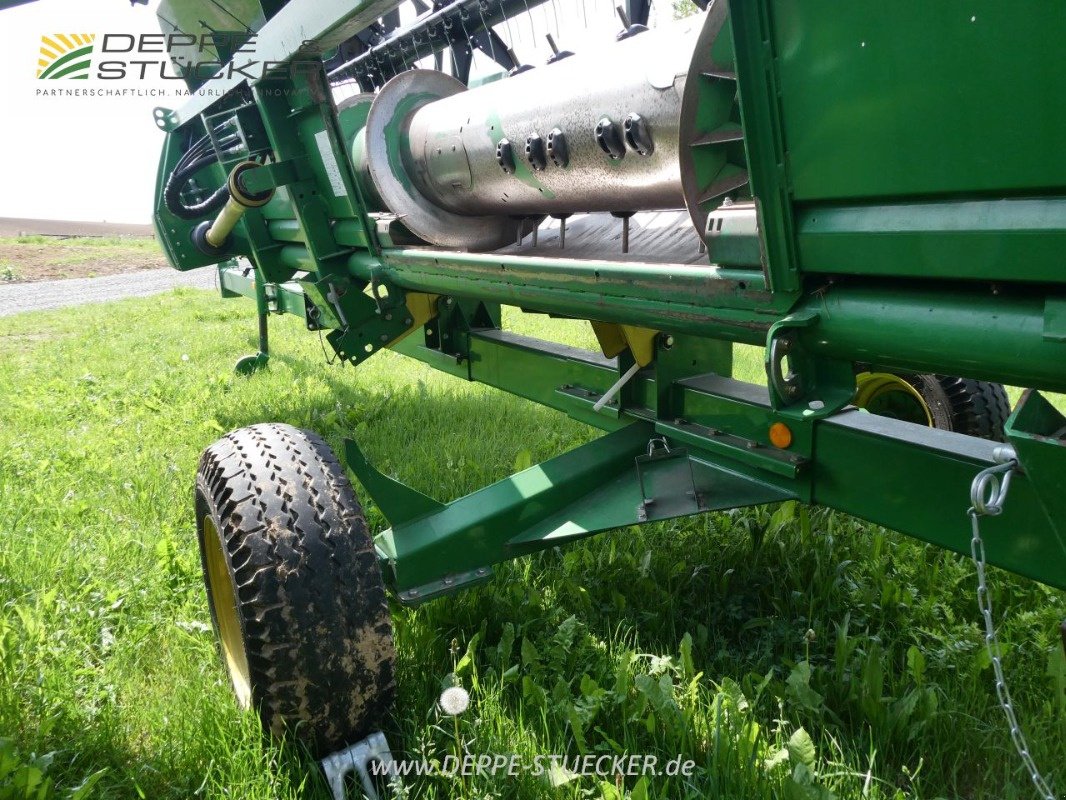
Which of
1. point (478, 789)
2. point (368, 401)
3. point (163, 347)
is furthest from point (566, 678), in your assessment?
point (163, 347)

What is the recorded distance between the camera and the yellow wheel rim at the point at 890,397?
138 inches

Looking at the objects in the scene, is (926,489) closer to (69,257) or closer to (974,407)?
(974,407)

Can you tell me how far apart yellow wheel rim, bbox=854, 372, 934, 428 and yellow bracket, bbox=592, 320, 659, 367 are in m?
1.35

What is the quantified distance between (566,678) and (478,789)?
538 mm

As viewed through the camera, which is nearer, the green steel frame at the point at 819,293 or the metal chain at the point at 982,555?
the green steel frame at the point at 819,293

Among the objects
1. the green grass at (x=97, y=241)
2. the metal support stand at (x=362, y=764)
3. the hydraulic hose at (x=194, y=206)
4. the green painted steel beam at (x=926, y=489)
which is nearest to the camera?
the green painted steel beam at (x=926, y=489)

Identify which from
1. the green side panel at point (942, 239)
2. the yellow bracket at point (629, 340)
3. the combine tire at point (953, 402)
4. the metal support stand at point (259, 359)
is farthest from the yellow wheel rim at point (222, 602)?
the metal support stand at point (259, 359)

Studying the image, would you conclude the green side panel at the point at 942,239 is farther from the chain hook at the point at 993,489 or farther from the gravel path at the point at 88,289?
the gravel path at the point at 88,289

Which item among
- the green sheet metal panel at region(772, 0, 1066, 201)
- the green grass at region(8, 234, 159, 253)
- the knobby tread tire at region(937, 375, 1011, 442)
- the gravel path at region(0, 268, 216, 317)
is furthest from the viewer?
the green grass at region(8, 234, 159, 253)

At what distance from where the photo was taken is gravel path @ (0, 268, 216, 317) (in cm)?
1395

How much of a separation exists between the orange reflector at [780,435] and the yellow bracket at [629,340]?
578 millimetres

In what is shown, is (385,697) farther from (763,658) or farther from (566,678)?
(763,658)

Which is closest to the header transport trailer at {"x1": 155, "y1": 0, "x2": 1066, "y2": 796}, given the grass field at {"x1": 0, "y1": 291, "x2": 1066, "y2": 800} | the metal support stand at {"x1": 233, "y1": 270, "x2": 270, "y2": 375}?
the grass field at {"x1": 0, "y1": 291, "x2": 1066, "y2": 800}

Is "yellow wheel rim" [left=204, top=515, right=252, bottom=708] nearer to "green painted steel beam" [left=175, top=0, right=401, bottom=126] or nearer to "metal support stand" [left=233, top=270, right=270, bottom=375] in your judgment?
"green painted steel beam" [left=175, top=0, right=401, bottom=126]
